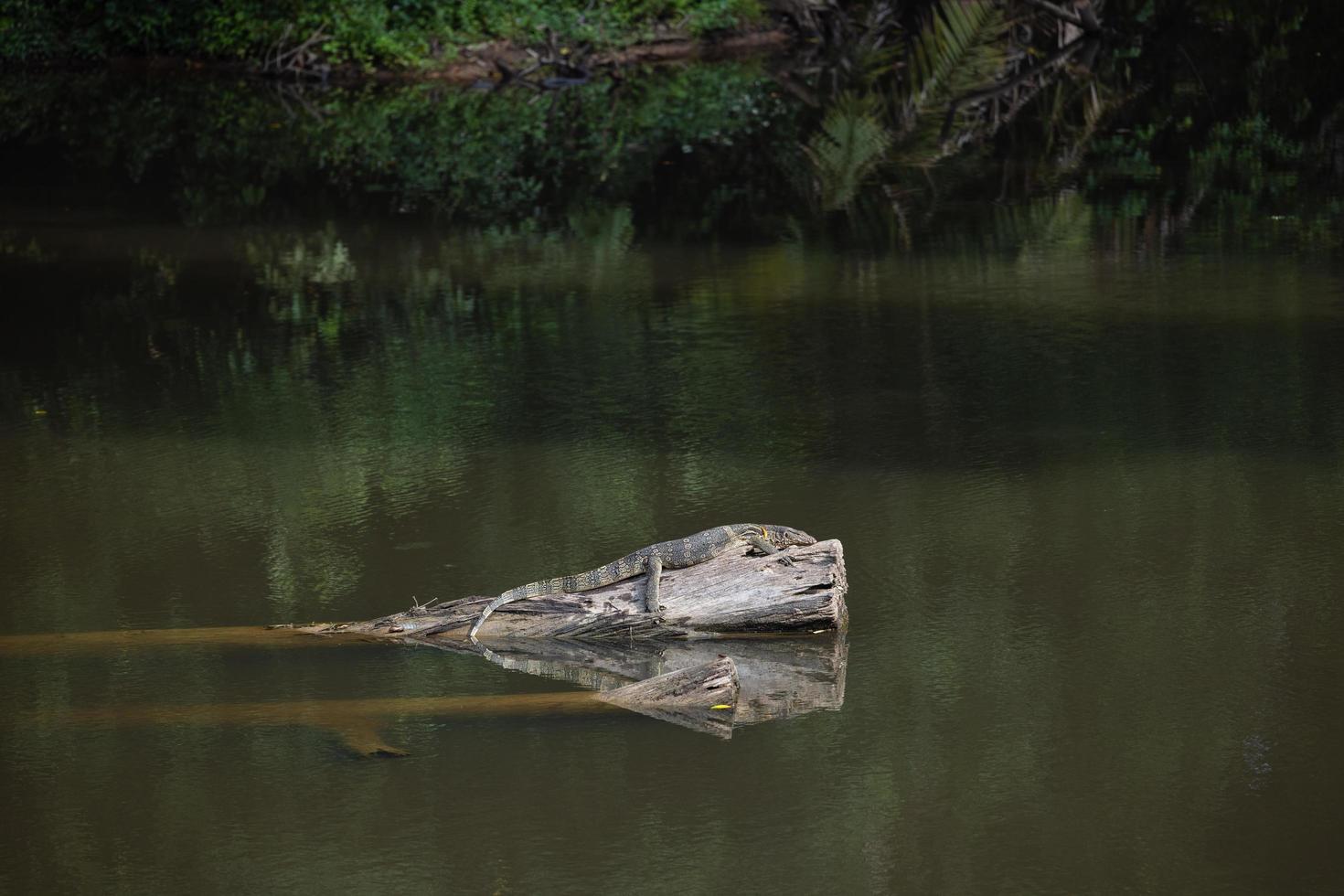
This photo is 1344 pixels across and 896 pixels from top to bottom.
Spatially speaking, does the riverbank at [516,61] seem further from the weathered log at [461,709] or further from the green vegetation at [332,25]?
the weathered log at [461,709]

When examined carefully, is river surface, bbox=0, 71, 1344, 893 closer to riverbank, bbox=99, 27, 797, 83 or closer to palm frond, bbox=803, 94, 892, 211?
palm frond, bbox=803, 94, 892, 211

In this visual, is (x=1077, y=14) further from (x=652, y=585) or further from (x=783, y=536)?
(x=652, y=585)

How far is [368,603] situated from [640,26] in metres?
23.0

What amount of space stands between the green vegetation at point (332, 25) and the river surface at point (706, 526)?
594 inches

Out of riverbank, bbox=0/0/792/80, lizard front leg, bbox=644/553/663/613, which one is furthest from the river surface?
riverbank, bbox=0/0/792/80

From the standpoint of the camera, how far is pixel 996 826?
16.0 ft

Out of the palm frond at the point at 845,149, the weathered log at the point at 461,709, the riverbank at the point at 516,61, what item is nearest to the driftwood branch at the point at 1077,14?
the palm frond at the point at 845,149

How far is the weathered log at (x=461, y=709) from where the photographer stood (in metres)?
5.56

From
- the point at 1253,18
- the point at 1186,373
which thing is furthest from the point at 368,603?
the point at 1253,18

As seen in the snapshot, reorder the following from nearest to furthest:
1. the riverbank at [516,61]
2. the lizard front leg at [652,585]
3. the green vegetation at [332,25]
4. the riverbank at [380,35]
Result: 1. the lizard front leg at [652,585]
2. the riverbank at [516,61]
3. the riverbank at [380,35]
4. the green vegetation at [332,25]

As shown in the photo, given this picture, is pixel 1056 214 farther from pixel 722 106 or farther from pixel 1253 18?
pixel 1253 18

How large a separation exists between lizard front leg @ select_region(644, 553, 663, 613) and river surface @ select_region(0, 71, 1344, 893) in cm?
49

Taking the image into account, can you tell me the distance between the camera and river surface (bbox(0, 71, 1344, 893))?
4.90m

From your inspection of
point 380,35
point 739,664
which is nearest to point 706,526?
point 739,664
